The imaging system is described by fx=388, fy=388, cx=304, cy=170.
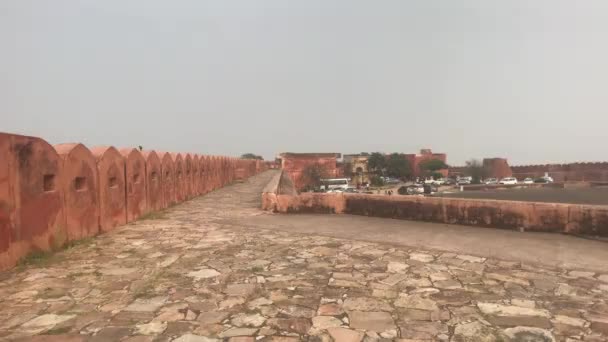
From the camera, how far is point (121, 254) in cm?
439

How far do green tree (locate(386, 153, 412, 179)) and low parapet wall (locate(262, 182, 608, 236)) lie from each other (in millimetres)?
54603

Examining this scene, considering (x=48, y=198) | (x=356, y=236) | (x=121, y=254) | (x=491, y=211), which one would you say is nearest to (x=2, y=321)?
(x=121, y=254)

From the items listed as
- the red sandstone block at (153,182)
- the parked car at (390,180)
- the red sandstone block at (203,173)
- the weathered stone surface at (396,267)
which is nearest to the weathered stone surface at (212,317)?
the weathered stone surface at (396,267)

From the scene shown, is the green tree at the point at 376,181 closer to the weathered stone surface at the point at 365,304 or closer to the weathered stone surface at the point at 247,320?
the weathered stone surface at the point at 365,304

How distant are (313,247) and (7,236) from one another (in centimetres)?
312

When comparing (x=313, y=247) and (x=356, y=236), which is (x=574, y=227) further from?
(x=313, y=247)

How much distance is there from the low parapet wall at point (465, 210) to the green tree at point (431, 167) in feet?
182

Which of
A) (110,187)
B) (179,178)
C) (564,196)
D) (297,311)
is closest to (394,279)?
(297,311)

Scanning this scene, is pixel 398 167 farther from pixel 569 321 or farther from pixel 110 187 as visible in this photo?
pixel 569 321

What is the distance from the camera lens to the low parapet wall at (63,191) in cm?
376

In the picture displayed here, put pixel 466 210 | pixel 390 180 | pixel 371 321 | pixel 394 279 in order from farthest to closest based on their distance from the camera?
pixel 390 180
pixel 466 210
pixel 394 279
pixel 371 321

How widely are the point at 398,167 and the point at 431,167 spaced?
5.24 m

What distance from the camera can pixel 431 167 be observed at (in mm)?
61188

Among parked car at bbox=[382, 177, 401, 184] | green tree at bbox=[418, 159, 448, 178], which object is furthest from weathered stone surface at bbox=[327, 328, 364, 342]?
green tree at bbox=[418, 159, 448, 178]
